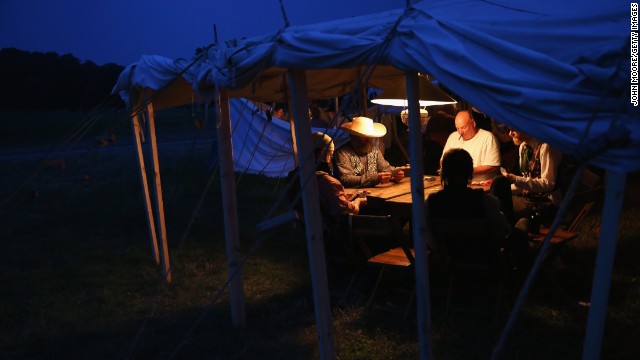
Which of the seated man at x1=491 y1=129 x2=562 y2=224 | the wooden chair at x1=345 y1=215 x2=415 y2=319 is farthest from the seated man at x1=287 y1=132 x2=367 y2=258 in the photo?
the seated man at x1=491 y1=129 x2=562 y2=224

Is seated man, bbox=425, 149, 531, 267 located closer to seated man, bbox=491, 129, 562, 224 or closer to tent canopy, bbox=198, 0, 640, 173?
seated man, bbox=491, 129, 562, 224

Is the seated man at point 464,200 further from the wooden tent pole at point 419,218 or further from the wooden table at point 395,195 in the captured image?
the wooden tent pole at point 419,218

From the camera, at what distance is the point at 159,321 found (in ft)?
16.9

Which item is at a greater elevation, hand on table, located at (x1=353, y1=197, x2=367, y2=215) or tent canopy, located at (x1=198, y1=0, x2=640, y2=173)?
tent canopy, located at (x1=198, y1=0, x2=640, y2=173)

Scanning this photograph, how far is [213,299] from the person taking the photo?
478cm

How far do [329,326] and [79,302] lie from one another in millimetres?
3224

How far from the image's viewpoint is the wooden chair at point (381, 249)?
4148 mm

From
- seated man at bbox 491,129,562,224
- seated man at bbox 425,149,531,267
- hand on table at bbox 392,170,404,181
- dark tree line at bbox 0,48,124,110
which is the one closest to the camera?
seated man at bbox 425,149,531,267

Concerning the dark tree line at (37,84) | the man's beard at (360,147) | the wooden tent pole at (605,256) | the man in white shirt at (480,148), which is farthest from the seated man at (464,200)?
the dark tree line at (37,84)

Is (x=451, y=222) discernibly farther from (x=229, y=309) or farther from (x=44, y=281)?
(x=44, y=281)

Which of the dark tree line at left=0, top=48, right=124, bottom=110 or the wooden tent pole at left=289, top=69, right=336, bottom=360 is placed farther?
the dark tree line at left=0, top=48, right=124, bottom=110

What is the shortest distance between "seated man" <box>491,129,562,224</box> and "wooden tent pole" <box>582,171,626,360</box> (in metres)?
2.59

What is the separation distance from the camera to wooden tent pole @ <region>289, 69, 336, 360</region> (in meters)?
3.65

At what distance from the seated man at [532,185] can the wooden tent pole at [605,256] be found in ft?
8.51
